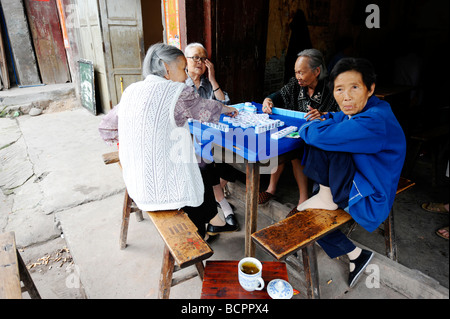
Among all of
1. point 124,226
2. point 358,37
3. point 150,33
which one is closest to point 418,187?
point 124,226

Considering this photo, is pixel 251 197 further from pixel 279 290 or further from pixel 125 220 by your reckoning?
pixel 125 220

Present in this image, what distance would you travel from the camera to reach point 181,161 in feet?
6.18

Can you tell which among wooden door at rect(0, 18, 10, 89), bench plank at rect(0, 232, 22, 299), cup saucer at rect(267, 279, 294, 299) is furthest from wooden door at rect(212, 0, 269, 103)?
wooden door at rect(0, 18, 10, 89)

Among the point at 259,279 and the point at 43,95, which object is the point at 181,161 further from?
the point at 43,95

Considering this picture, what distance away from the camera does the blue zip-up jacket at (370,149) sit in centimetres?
164

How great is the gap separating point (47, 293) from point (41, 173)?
7.68ft

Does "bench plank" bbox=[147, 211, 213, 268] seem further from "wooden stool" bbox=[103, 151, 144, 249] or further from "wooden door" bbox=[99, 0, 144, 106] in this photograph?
"wooden door" bbox=[99, 0, 144, 106]

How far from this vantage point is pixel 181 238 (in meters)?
1.69

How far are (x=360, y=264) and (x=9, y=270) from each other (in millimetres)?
2296

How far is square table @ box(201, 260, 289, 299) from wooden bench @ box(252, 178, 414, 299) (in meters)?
0.24

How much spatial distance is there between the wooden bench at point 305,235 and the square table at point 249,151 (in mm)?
326

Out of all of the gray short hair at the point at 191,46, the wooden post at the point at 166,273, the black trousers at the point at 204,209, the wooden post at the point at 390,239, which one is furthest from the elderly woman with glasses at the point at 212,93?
the wooden post at the point at 390,239

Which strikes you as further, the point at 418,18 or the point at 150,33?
the point at 150,33

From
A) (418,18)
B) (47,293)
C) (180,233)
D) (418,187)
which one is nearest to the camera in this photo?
(180,233)
